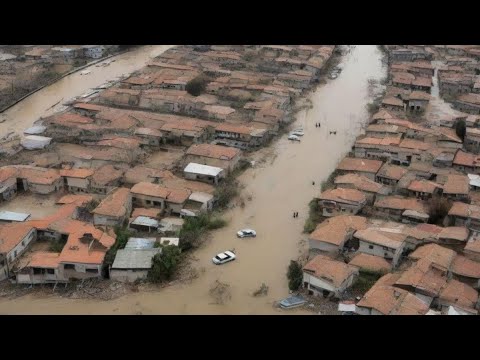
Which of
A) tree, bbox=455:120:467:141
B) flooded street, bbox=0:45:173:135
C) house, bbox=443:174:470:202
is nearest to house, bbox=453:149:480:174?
house, bbox=443:174:470:202

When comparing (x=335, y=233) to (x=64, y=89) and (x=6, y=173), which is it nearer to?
(x=6, y=173)

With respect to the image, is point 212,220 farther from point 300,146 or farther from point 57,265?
point 300,146

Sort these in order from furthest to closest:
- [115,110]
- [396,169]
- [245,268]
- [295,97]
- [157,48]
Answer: [157,48] → [295,97] → [115,110] → [396,169] → [245,268]

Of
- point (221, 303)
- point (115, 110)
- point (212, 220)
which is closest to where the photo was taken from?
point (221, 303)

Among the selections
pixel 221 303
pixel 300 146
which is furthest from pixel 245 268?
pixel 300 146

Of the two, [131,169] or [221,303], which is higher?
[131,169]

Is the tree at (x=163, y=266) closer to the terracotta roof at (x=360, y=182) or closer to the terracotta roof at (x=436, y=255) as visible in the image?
the terracotta roof at (x=436, y=255)

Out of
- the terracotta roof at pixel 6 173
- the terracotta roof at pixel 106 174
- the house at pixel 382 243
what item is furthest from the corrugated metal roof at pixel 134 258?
the terracotta roof at pixel 6 173
